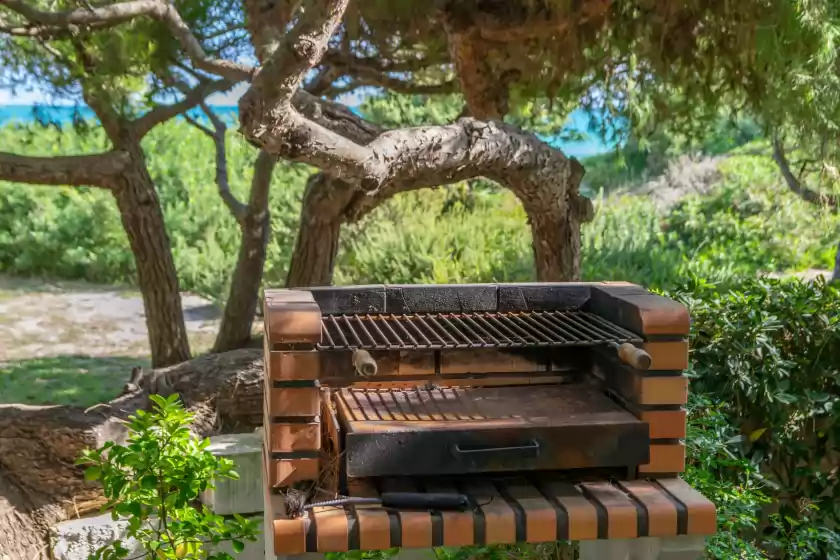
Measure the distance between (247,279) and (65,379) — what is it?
5.69 ft

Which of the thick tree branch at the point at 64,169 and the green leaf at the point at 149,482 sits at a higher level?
the thick tree branch at the point at 64,169

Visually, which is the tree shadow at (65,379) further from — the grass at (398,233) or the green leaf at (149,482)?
the green leaf at (149,482)

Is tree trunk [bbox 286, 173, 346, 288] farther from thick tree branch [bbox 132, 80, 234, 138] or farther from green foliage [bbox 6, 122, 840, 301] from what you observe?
green foliage [bbox 6, 122, 840, 301]

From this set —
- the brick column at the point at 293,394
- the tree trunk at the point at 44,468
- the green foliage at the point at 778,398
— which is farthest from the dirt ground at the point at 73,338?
the brick column at the point at 293,394

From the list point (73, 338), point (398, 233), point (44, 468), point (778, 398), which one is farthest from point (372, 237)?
point (778, 398)

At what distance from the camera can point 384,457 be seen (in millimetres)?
1897

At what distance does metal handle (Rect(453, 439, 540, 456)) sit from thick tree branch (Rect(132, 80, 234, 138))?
3.69 meters

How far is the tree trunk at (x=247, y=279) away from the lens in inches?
215

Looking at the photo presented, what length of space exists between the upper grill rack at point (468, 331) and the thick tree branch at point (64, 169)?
2.64 metres

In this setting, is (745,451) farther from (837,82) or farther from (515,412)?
(837,82)

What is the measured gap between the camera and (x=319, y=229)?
4.52 metres

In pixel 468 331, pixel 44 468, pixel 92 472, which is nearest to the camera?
pixel 468 331

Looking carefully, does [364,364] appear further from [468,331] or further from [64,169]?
[64,169]

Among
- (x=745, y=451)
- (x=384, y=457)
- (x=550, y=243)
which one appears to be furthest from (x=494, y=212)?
(x=384, y=457)
